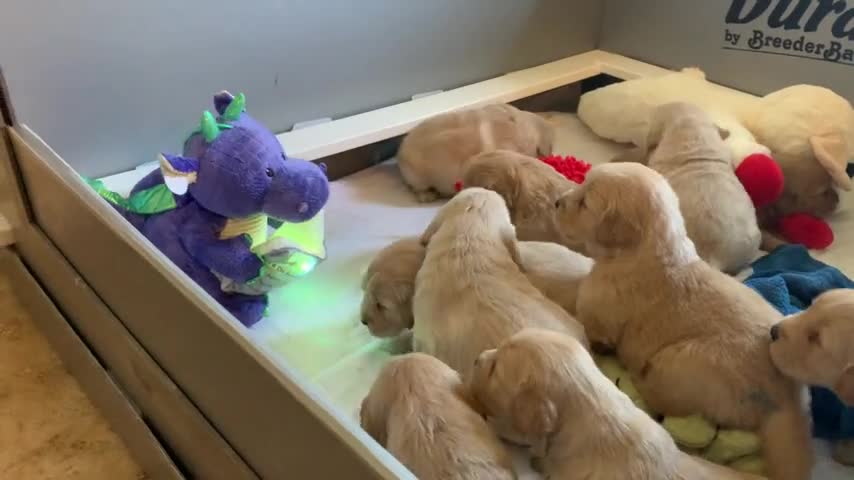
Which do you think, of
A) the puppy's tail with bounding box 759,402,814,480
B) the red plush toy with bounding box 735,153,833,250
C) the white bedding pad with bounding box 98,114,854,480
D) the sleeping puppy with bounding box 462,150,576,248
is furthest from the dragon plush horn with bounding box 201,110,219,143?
the red plush toy with bounding box 735,153,833,250

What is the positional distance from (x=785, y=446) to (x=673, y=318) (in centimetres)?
23

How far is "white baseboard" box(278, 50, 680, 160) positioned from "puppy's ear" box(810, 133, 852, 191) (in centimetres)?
63

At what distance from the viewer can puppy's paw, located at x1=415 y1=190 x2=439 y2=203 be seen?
1969 millimetres

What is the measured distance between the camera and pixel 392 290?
141 centimetres

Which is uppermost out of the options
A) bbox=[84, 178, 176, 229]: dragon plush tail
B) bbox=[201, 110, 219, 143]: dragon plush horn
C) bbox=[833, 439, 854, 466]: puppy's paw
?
bbox=[201, 110, 219, 143]: dragon plush horn

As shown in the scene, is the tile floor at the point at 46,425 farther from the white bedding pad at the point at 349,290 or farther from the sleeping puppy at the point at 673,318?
the sleeping puppy at the point at 673,318

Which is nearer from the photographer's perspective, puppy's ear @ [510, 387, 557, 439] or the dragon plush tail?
puppy's ear @ [510, 387, 557, 439]

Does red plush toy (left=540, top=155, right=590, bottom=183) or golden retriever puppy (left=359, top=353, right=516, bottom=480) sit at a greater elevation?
golden retriever puppy (left=359, top=353, right=516, bottom=480)

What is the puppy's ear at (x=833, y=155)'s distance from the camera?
180cm

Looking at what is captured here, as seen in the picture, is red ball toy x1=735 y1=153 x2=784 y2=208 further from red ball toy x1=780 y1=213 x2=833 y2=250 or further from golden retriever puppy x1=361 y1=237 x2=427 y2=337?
golden retriever puppy x1=361 y1=237 x2=427 y2=337

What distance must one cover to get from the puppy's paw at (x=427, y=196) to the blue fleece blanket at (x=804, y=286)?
71 cm

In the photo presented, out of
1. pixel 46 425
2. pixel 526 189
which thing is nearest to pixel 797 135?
pixel 526 189

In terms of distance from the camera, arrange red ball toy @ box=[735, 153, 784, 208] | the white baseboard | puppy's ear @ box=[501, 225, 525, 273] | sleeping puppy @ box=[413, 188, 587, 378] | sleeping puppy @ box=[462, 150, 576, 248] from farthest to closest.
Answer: the white baseboard
red ball toy @ box=[735, 153, 784, 208]
sleeping puppy @ box=[462, 150, 576, 248]
puppy's ear @ box=[501, 225, 525, 273]
sleeping puppy @ box=[413, 188, 587, 378]

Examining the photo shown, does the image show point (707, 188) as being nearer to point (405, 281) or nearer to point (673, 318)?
point (673, 318)
